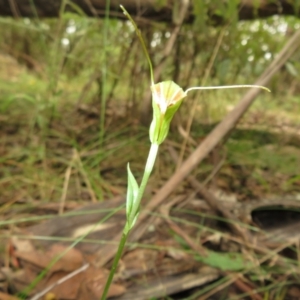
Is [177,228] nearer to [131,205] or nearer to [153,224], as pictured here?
[153,224]

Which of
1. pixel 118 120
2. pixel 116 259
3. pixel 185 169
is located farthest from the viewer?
pixel 118 120

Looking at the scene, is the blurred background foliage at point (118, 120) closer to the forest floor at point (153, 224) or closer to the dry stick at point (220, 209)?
the forest floor at point (153, 224)

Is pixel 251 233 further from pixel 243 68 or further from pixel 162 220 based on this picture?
pixel 243 68

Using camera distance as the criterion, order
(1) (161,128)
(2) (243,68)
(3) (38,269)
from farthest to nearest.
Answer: (2) (243,68)
(3) (38,269)
(1) (161,128)

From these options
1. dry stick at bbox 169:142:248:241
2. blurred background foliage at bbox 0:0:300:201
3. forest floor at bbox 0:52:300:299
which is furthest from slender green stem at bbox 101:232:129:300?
blurred background foliage at bbox 0:0:300:201

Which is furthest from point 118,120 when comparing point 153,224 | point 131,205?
point 131,205

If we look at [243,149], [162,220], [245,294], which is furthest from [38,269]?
[243,149]

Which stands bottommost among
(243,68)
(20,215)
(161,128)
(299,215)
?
(299,215)

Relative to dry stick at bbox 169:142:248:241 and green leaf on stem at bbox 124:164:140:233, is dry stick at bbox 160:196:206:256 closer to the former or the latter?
dry stick at bbox 169:142:248:241

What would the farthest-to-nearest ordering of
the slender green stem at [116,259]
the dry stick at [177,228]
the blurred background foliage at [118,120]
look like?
1. the blurred background foliage at [118,120]
2. the dry stick at [177,228]
3. the slender green stem at [116,259]

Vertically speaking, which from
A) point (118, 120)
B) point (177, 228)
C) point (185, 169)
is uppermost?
point (118, 120)

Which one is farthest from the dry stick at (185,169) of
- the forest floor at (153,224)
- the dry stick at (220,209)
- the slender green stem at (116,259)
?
the slender green stem at (116,259)
